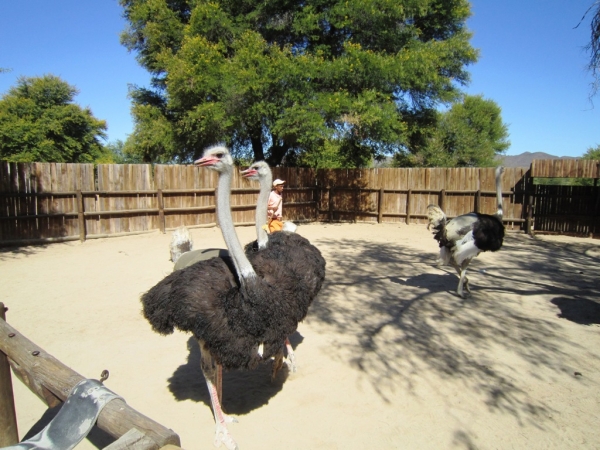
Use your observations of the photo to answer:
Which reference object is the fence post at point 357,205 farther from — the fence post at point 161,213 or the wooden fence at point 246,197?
the fence post at point 161,213

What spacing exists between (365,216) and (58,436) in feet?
46.7

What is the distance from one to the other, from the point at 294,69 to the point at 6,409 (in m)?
11.6

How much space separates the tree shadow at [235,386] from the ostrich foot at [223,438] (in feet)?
1.21

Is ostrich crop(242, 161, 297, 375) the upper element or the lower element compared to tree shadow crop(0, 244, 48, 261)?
upper

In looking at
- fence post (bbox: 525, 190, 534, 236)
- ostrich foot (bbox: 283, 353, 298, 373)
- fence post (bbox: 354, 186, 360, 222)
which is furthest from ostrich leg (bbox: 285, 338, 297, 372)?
fence post (bbox: 354, 186, 360, 222)

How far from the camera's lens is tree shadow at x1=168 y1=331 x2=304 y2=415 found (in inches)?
133

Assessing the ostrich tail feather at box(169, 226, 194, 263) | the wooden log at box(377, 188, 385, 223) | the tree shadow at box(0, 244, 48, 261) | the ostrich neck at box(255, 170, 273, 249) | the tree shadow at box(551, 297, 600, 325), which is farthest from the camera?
the wooden log at box(377, 188, 385, 223)

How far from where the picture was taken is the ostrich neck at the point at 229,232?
2.74 m

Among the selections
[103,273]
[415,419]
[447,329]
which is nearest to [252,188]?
[103,273]

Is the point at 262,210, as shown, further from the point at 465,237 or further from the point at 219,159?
the point at 465,237

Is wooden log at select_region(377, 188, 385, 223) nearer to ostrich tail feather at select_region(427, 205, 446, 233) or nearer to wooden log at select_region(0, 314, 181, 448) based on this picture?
ostrich tail feather at select_region(427, 205, 446, 233)

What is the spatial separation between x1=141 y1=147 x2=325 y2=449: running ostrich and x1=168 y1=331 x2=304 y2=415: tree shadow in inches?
11.1

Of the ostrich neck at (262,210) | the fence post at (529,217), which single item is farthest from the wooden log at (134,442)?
the fence post at (529,217)

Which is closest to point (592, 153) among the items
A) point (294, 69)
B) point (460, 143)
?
point (460, 143)
